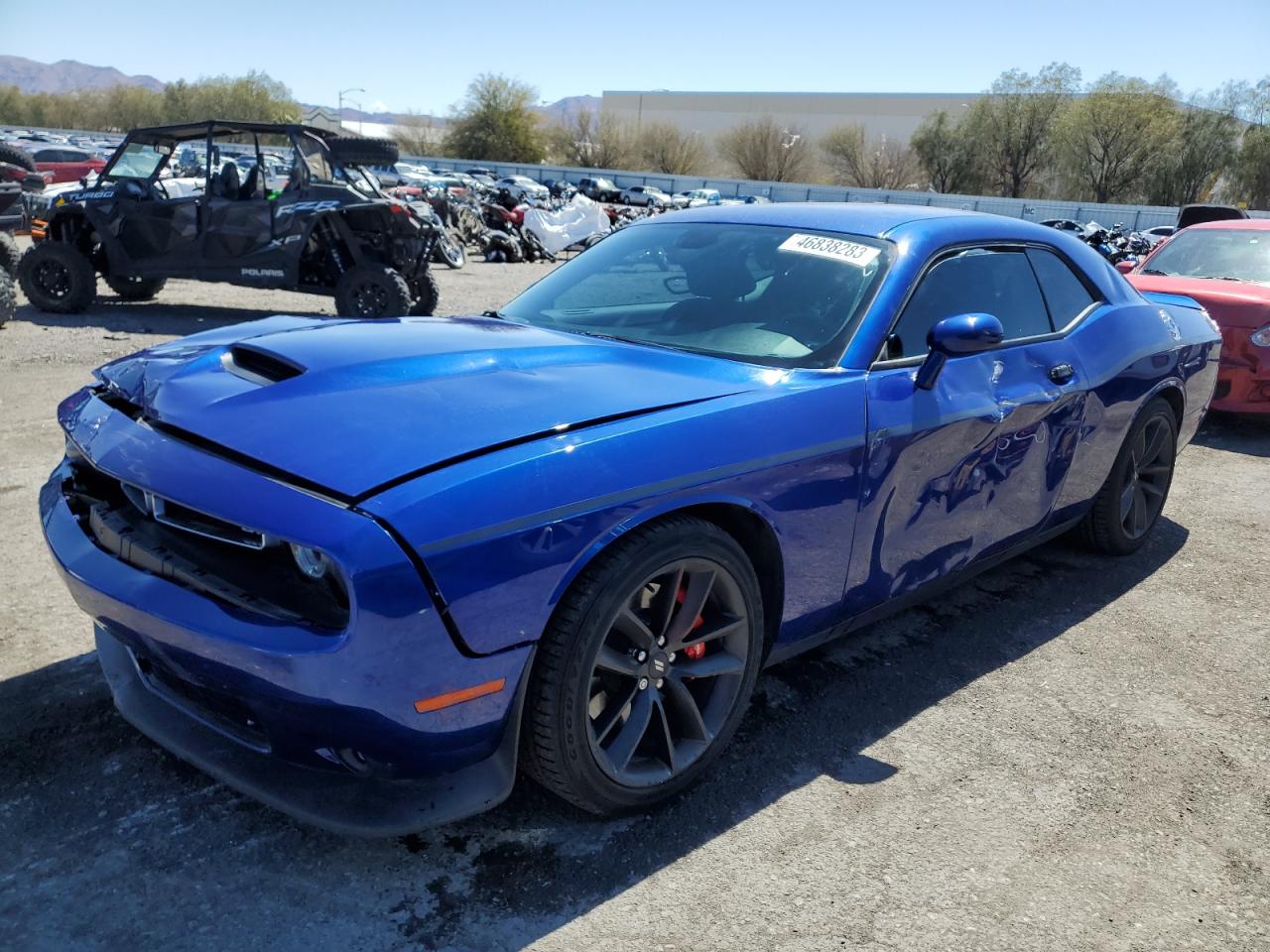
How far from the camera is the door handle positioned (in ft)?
11.4

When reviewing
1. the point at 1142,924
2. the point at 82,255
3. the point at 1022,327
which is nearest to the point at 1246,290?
the point at 1022,327

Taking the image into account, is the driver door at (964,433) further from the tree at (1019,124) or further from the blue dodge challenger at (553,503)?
the tree at (1019,124)

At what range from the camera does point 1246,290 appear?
7.05m

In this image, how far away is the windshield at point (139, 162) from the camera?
32.4 ft

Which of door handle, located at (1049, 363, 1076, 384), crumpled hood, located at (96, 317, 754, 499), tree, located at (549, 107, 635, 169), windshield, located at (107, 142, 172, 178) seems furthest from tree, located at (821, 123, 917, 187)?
crumpled hood, located at (96, 317, 754, 499)

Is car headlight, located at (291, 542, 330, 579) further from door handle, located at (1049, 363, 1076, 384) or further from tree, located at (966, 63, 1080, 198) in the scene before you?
tree, located at (966, 63, 1080, 198)

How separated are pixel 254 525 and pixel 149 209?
9234 millimetres

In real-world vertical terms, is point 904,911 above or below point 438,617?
below

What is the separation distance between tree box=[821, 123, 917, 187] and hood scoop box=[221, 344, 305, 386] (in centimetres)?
7090

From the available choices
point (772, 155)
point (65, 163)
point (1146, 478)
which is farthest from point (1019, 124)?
point (1146, 478)

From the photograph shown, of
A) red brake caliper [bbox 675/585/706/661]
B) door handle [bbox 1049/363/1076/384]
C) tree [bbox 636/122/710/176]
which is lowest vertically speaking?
red brake caliper [bbox 675/585/706/661]

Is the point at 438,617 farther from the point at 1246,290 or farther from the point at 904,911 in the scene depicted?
the point at 1246,290

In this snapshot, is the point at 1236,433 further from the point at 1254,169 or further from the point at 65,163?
the point at 1254,169

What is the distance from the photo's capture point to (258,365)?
99.5 inches
